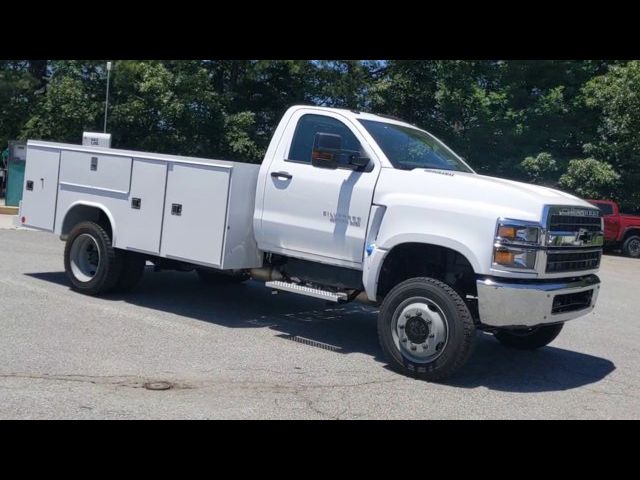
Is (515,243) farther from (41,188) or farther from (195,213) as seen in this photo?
(41,188)

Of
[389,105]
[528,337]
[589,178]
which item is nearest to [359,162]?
[528,337]

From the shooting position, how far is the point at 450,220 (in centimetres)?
653

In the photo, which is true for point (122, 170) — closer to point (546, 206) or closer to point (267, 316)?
point (267, 316)

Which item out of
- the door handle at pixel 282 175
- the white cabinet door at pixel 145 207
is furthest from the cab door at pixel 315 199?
the white cabinet door at pixel 145 207

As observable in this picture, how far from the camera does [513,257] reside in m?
6.23

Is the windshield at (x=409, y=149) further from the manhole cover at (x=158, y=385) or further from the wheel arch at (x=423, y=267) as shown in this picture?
the manhole cover at (x=158, y=385)

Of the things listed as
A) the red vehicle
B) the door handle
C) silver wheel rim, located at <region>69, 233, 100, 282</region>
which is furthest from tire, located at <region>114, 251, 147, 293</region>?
the red vehicle

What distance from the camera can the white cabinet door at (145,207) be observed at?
8484 millimetres

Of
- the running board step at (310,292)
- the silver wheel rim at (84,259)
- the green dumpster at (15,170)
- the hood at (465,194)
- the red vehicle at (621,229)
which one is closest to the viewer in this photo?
the hood at (465,194)

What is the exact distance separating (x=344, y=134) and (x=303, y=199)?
2.67 feet

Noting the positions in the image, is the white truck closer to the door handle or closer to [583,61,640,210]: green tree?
the door handle

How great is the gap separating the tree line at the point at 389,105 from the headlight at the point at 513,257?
64.7 ft

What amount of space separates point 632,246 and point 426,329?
63.5 ft

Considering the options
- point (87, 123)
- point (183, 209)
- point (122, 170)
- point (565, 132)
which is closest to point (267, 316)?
point (183, 209)
